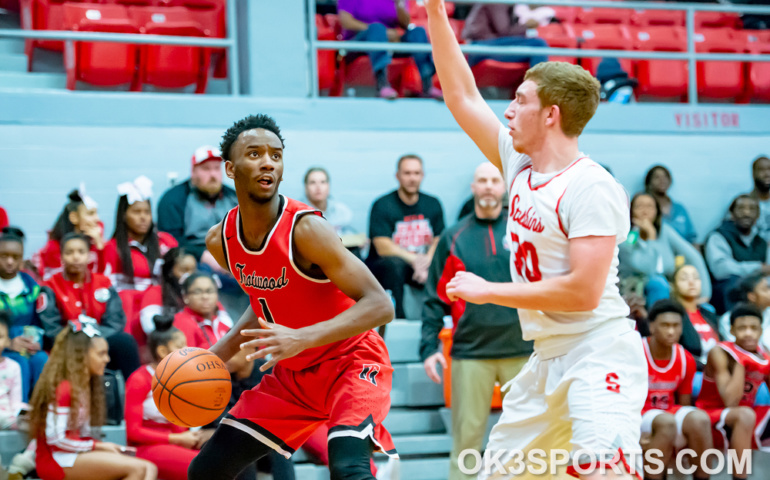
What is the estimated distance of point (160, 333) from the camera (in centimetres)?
590

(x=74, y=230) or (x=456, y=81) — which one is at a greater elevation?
(x=456, y=81)

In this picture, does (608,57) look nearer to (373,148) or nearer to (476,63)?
(476,63)

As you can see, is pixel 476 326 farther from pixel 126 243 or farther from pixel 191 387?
pixel 126 243

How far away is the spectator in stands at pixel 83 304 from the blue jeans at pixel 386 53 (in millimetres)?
3609

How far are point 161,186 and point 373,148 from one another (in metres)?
2.11

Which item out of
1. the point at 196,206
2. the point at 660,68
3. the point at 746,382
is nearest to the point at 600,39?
the point at 660,68

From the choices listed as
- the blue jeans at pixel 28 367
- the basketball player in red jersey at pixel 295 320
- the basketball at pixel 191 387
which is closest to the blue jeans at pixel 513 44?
the blue jeans at pixel 28 367

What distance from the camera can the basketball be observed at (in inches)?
138

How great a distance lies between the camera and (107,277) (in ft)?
21.6

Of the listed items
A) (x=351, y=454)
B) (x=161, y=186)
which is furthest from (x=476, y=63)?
(x=351, y=454)

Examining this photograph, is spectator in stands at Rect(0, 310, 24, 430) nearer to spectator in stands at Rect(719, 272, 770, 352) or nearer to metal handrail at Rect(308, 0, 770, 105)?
metal handrail at Rect(308, 0, 770, 105)

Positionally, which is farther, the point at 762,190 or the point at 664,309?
the point at 762,190

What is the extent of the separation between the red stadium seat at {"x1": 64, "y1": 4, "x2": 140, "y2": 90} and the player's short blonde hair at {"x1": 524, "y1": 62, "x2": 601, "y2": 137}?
232 inches

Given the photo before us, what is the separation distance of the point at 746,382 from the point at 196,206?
4.57 meters
